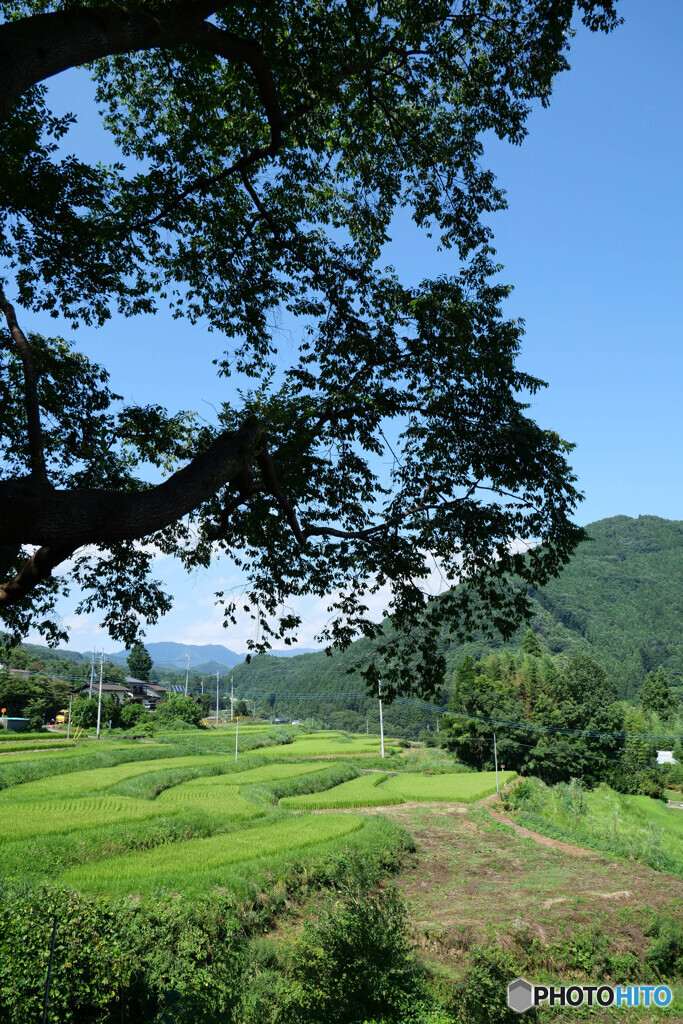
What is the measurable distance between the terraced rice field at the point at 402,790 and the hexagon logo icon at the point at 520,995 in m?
21.0

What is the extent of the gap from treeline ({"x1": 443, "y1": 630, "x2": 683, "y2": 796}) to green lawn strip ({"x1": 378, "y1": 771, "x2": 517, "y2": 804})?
3.20 m

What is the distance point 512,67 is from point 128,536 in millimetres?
7068

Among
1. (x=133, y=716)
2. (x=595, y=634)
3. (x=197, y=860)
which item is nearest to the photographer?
(x=197, y=860)

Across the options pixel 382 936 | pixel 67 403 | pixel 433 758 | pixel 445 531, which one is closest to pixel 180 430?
pixel 67 403

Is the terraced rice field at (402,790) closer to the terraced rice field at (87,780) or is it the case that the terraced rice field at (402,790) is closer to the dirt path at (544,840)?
the dirt path at (544,840)

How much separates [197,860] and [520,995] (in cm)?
1041

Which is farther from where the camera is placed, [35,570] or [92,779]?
[92,779]

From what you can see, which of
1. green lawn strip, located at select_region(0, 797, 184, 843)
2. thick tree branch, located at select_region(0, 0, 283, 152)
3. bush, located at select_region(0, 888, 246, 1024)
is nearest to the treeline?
green lawn strip, located at select_region(0, 797, 184, 843)

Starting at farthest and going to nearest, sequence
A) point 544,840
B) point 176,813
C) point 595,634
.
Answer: point 595,634, point 544,840, point 176,813

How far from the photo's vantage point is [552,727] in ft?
174

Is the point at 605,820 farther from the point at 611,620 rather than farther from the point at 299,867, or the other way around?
the point at 611,620

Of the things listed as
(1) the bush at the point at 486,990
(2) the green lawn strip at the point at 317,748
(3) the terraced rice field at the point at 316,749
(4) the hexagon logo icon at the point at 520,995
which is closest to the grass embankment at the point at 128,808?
(1) the bush at the point at 486,990

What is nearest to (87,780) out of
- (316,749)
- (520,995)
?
(520,995)

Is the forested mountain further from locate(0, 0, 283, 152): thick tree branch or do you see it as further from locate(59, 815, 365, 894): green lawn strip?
locate(0, 0, 283, 152): thick tree branch
